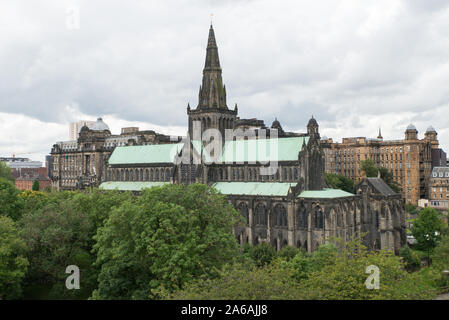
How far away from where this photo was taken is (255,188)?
301ft

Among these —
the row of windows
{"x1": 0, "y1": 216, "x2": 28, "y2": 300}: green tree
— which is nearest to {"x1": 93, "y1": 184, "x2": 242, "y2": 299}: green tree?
{"x1": 0, "y1": 216, "x2": 28, "y2": 300}: green tree

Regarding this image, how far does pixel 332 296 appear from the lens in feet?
112

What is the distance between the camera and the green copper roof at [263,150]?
294 ft

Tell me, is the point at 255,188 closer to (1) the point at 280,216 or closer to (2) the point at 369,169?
(1) the point at 280,216

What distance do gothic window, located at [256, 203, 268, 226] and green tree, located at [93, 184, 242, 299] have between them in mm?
36432

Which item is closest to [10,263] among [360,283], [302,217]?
[360,283]

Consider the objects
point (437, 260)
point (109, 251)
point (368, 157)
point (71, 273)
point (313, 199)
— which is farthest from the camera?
point (368, 157)

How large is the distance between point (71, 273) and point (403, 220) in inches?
2607

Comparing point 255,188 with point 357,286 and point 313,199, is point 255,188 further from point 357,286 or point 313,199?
point 357,286

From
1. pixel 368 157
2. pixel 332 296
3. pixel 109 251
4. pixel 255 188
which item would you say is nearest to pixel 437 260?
pixel 255 188

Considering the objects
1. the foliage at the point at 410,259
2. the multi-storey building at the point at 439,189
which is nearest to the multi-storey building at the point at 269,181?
the foliage at the point at 410,259

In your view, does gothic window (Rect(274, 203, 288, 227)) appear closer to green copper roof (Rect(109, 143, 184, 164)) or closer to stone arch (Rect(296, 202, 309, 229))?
stone arch (Rect(296, 202, 309, 229))

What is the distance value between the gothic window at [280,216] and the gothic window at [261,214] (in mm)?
2291

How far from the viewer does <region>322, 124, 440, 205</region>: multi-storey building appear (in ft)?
510
